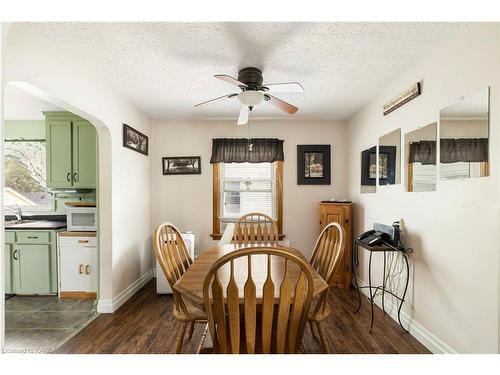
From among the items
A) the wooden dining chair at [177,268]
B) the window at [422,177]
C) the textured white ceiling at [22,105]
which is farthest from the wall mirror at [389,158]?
the textured white ceiling at [22,105]

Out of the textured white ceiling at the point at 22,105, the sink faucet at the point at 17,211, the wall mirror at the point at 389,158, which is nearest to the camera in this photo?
the wall mirror at the point at 389,158

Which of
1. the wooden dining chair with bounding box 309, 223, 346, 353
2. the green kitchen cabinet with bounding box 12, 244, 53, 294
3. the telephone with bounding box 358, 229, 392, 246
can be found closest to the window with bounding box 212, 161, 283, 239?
the telephone with bounding box 358, 229, 392, 246

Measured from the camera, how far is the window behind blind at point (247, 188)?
4125 mm

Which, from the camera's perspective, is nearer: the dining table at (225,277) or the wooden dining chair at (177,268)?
the dining table at (225,277)

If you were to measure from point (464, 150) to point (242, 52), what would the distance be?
5.67ft

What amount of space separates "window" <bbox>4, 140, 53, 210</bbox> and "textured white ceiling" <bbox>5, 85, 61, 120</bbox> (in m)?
0.39

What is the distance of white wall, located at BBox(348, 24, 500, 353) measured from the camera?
156 cm

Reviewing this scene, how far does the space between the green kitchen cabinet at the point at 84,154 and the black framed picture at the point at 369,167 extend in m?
3.34

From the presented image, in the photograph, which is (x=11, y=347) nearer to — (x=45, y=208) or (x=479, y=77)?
(x=45, y=208)

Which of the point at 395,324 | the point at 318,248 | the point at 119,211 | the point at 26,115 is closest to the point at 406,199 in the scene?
the point at 318,248

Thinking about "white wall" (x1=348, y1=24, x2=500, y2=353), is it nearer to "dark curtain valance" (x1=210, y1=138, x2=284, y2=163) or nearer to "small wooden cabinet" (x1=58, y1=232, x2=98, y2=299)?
"dark curtain valance" (x1=210, y1=138, x2=284, y2=163)

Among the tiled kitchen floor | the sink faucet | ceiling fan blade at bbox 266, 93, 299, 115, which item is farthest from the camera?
the sink faucet

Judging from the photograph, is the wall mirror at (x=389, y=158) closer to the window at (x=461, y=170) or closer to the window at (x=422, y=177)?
the window at (x=422, y=177)

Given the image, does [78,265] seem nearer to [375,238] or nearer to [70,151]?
[70,151]
